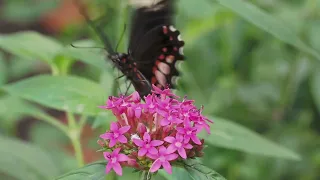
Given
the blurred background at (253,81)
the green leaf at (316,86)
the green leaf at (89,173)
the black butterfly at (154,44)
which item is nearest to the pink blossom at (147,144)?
the green leaf at (89,173)

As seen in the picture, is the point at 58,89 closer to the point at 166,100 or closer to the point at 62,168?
the point at 166,100

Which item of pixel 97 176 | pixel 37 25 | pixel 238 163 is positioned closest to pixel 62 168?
pixel 238 163

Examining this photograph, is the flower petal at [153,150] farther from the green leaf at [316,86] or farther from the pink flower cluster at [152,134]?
the green leaf at [316,86]

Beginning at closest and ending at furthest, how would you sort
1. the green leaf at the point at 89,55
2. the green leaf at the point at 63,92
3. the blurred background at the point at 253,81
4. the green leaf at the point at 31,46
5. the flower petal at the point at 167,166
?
the flower petal at the point at 167,166 → the green leaf at the point at 63,92 → the green leaf at the point at 89,55 → the green leaf at the point at 31,46 → the blurred background at the point at 253,81

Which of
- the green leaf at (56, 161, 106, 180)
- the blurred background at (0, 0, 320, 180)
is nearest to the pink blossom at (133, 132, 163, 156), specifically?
the green leaf at (56, 161, 106, 180)

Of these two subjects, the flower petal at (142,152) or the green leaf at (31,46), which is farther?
the green leaf at (31,46)
